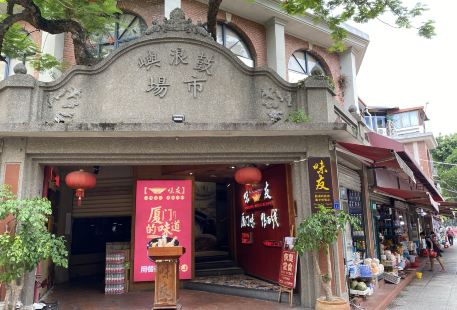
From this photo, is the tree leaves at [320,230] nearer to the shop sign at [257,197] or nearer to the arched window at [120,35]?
the shop sign at [257,197]

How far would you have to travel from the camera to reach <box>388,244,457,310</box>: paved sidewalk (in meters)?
8.23

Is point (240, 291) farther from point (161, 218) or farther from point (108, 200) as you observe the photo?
point (108, 200)

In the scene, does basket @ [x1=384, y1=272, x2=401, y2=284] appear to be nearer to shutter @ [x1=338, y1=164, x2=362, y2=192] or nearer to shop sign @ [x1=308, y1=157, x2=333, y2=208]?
shutter @ [x1=338, y1=164, x2=362, y2=192]

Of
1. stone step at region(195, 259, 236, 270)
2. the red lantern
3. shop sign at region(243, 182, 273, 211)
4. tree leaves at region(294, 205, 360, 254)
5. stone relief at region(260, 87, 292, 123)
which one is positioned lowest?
stone step at region(195, 259, 236, 270)

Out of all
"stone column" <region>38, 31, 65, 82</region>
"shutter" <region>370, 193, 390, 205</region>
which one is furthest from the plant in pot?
"shutter" <region>370, 193, 390, 205</region>

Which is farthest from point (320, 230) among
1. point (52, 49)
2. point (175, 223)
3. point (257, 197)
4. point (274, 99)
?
point (52, 49)

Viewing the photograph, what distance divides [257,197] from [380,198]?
516 cm

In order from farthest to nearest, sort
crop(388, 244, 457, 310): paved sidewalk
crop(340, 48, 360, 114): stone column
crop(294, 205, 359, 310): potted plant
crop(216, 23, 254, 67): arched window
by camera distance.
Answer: crop(340, 48, 360, 114): stone column
crop(216, 23, 254, 67): arched window
crop(388, 244, 457, 310): paved sidewalk
crop(294, 205, 359, 310): potted plant

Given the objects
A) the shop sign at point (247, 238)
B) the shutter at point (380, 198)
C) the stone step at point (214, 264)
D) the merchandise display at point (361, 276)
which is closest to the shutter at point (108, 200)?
the stone step at point (214, 264)

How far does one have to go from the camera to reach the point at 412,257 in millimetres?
14523

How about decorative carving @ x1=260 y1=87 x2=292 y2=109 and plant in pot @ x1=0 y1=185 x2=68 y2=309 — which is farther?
decorative carving @ x1=260 y1=87 x2=292 y2=109

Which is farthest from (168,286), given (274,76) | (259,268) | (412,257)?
(412,257)

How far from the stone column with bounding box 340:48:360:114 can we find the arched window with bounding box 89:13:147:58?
8175mm

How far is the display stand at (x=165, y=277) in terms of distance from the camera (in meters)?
6.60
